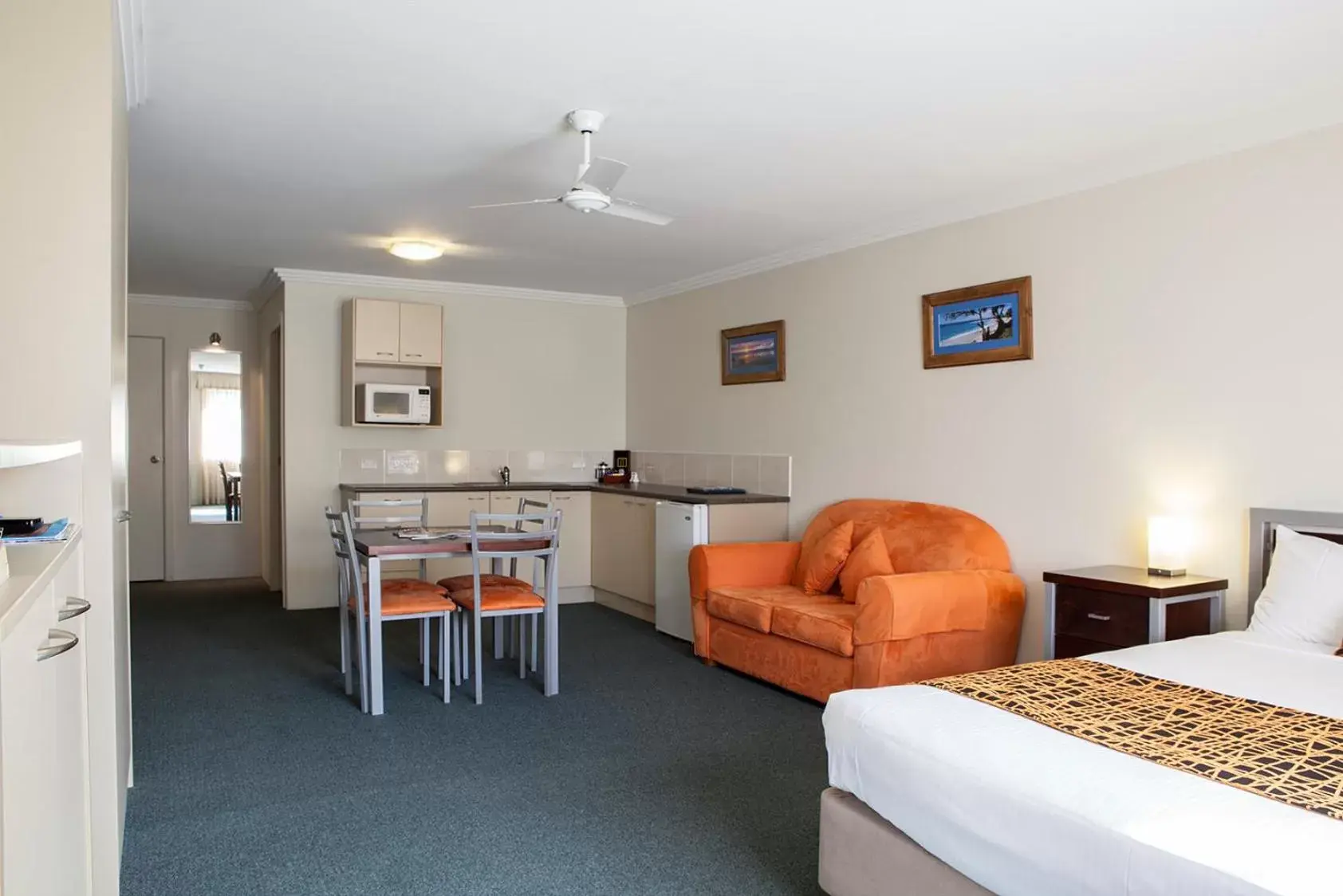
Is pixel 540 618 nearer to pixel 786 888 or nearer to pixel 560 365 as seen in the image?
pixel 560 365

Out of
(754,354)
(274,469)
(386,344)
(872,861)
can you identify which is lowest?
(872,861)

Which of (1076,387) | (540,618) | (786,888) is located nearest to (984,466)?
(1076,387)

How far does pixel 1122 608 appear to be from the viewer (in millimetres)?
3545

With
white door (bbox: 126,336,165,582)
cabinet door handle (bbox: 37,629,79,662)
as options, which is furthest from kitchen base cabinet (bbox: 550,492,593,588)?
cabinet door handle (bbox: 37,629,79,662)

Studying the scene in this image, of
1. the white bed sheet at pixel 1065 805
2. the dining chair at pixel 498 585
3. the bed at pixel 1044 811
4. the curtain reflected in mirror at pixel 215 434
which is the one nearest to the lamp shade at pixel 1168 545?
the bed at pixel 1044 811

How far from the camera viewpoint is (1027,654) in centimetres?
445

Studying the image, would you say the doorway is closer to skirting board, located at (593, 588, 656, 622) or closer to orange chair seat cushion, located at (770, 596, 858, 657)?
skirting board, located at (593, 588, 656, 622)

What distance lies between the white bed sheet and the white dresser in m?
1.66

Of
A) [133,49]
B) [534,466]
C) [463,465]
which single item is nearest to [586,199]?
[133,49]

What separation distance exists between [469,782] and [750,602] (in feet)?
5.93

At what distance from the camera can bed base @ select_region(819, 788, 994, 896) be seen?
81.0 inches

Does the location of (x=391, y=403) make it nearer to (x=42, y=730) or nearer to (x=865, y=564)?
(x=865, y=564)

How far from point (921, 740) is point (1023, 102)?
7.65 ft

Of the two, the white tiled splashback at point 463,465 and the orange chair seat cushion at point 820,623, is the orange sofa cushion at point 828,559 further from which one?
the white tiled splashback at point 463,465
